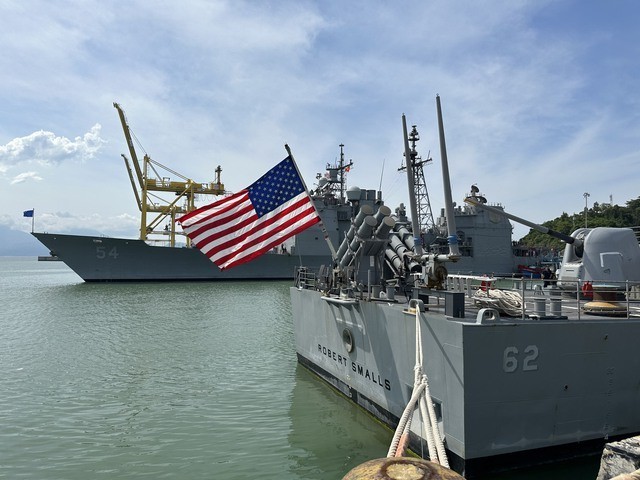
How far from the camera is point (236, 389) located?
10.4 meters

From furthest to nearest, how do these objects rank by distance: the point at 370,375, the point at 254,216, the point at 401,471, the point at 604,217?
the point at 604,217, the point at 254,216, the point at 370,375, the point at 401,471

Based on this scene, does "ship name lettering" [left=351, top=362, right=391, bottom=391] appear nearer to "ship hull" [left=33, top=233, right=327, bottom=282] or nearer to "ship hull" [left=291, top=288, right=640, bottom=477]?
"ship hull" [left=291, top=288, right=640, bottom=477]

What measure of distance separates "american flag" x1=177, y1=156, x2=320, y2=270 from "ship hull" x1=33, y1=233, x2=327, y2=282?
37.2 metres

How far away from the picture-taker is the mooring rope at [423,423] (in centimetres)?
360

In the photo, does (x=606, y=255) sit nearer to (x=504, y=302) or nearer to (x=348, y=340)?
(x=504, y=302)

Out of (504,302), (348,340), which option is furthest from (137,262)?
(504,302)

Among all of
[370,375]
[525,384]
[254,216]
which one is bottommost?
[370,375]

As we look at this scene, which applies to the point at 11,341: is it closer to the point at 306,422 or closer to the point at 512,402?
the point at 306,422

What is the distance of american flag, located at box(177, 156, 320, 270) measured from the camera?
9266mm

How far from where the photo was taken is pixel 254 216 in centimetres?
945

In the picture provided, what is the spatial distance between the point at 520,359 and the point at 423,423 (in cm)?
167

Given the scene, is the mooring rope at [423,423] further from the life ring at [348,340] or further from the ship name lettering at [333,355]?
the ship name lettering at [333,355]

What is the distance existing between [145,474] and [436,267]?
5547 mm

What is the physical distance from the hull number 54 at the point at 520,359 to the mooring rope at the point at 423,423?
1036 mm
